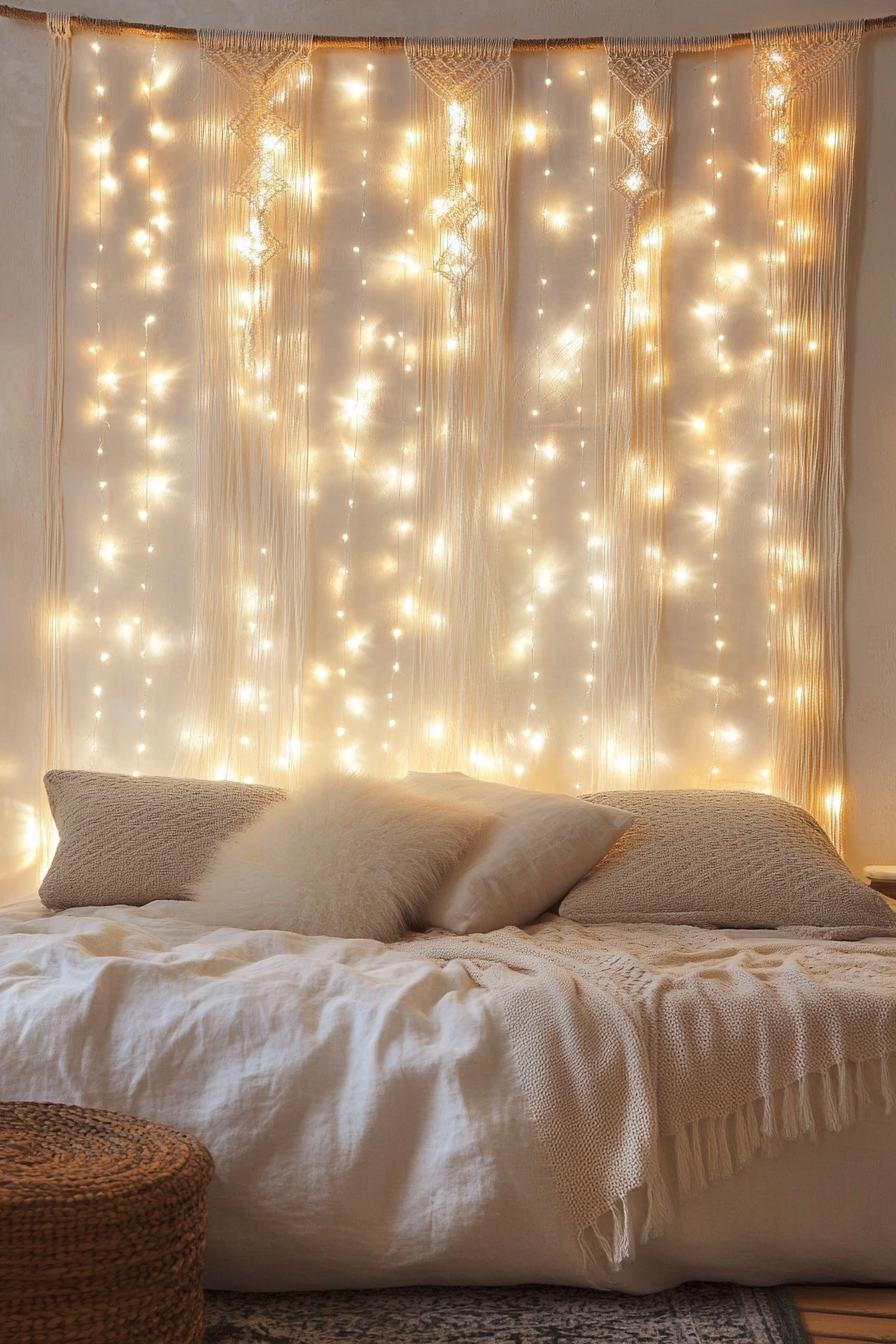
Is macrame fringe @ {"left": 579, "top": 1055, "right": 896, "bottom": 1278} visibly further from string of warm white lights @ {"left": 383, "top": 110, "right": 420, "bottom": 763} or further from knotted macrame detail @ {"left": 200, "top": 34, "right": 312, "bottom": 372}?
knotted macrame detail @ {"left": 200, "top": 34, "right": 312, "bottom": 372}

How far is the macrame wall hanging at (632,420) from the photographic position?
2.92m

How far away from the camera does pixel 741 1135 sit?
140 centimetres

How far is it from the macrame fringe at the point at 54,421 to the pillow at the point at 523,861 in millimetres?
1276

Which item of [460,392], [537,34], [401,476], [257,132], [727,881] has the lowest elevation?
[727,881]

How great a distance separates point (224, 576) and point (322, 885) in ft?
3.89

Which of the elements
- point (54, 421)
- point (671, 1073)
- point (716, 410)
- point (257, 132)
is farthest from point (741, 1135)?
A: point (257, 132)

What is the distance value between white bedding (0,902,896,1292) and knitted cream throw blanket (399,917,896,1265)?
0.10ft

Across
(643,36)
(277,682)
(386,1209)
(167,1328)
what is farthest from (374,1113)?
(643,36)

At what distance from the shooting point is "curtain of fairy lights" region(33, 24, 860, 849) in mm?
2916

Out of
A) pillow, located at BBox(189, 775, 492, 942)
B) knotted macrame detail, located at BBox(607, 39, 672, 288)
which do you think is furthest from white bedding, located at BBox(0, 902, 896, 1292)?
knotted macrame detail, located at BBox(607, 39, 672, 288)

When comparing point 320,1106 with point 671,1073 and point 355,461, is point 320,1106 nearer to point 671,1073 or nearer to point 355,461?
point 671,1073

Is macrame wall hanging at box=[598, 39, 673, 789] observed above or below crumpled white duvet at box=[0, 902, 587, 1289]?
above

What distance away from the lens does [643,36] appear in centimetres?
297

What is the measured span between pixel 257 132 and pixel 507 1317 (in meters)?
2.84
